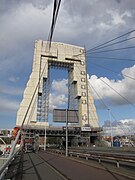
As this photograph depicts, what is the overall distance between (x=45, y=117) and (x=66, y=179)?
8640cm

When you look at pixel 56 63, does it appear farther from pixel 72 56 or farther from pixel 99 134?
pixel 99 134

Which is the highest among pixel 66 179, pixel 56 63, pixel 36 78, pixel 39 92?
pixel 56 63

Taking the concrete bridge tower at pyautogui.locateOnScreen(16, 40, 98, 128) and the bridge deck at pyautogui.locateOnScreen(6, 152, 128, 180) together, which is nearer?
the bridge deck at pyautogui.locateOnScreen(6, 152, 128, 180)

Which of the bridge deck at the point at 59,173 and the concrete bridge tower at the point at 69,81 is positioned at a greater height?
the concrete bridge tower at the point at 69,81

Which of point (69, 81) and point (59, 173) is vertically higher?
point (69, 81)

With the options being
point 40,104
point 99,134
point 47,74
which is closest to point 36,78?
point 47,74

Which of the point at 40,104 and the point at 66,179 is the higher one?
the point at 40,104

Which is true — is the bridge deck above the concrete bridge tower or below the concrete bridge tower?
below

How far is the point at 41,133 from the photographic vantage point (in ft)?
310

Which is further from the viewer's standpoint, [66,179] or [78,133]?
[78,133]

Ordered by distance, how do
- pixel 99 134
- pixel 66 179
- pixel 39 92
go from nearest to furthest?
pixel 66 179, pixel 39 92, pixel 99 134

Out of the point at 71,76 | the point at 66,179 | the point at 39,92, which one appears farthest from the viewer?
the point at 71,76

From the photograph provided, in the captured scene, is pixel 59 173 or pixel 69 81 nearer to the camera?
pixel 59 173

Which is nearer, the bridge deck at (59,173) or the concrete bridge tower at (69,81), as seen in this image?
the bridge deck at (59,173)
